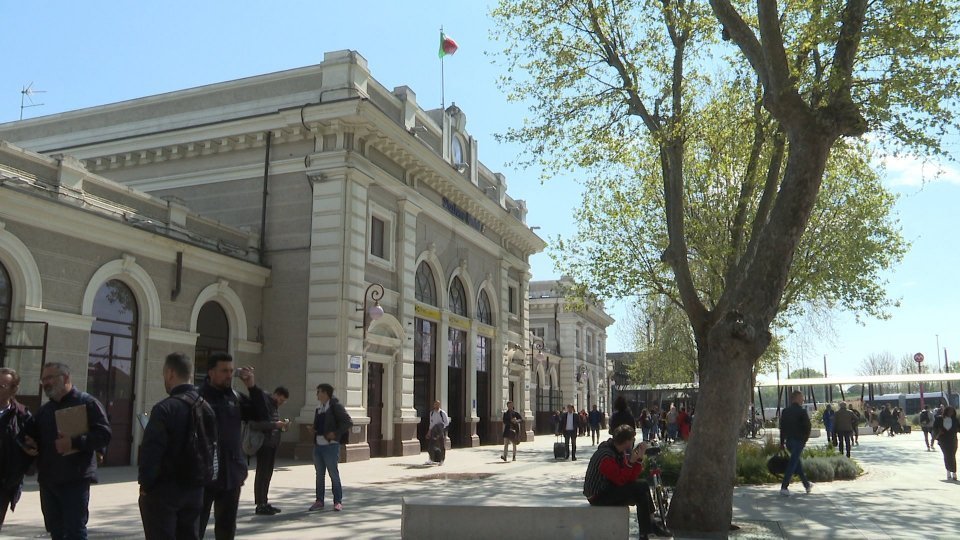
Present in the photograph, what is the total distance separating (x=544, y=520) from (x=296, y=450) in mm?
12512

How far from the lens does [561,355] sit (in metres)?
49.5

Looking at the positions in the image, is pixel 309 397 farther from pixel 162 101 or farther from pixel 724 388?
pixel 724 388

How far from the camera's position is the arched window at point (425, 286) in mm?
24250

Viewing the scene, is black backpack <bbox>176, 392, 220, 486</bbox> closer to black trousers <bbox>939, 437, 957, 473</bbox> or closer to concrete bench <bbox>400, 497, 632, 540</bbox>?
concrete bench <bbox>400, 497, 632, 540</bbox>

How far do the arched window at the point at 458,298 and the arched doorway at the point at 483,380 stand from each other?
4.01 ft

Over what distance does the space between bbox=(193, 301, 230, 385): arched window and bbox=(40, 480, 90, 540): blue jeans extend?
12.5 meters

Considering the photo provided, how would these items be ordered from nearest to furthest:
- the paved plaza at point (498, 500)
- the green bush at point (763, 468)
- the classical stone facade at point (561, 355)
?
1. the paved plaza at point (498, 500)
2. the green bush at point (763, 468)
3. the classical stone facade at point (561, 355)

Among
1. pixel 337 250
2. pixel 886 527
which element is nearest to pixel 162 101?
pixel 337 250

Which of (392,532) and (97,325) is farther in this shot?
(97,325)

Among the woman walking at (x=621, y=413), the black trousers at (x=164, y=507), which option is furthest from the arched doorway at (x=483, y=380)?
the black trousers at (x=164, y=507)

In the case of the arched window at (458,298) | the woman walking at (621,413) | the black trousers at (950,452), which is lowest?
the black trousers at (950,452)

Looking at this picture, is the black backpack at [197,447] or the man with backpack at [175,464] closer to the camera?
the man with backpack at [175,464]

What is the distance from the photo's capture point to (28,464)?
245 inches

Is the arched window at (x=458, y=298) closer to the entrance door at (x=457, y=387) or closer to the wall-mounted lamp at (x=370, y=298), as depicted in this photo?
the entrance door at (x=457, y=387)
